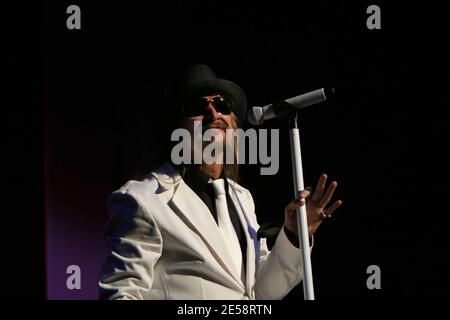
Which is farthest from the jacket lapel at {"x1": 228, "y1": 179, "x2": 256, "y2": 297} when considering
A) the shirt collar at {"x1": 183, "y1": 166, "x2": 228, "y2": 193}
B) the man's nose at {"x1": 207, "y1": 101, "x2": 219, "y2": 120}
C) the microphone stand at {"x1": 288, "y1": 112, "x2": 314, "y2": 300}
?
the microphone stand at {"x1": 288, "y1": 112, "x2": 314, "y2": 300}

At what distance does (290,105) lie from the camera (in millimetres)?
2139

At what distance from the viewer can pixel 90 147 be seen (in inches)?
139

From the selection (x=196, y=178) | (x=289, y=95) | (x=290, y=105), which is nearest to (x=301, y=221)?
(x=290, y=105)

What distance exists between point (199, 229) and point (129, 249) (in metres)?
0.25

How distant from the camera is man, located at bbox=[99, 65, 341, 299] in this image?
7.45 feet

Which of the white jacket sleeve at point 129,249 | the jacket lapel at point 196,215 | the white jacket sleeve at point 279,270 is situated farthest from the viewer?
the white jacket sleeve at point 279,270

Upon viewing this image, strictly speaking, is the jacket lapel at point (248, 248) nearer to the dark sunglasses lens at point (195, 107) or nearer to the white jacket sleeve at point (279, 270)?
the white jacket sleeve at point (279, 270)

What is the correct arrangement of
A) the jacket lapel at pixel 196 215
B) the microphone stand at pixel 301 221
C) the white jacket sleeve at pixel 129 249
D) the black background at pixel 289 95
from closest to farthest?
1. the microphone stand at pixel 301 221
2. the white jacket sleeve at pixel 129 249
3. the jacket lapel at pixel 196 215
4. the black background at pixel 289 95

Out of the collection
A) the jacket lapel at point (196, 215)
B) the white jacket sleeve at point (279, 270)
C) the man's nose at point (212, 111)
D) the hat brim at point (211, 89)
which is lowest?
the white jacket sleeve at point (279, 270)

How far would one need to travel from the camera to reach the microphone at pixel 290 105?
211 centimetres

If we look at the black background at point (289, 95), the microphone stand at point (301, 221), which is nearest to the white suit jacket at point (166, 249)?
the microphone stand at point (301, 221)

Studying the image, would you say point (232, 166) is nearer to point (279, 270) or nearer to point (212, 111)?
point (212, 111)

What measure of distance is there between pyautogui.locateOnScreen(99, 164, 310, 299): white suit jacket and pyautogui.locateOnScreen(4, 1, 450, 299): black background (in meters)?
1.08
